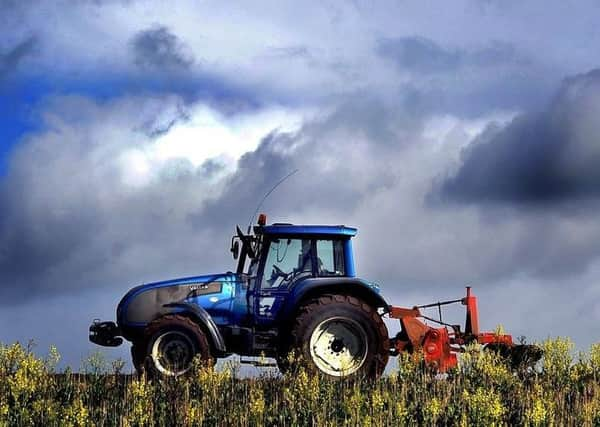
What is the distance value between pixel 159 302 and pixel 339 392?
Result: 371cm

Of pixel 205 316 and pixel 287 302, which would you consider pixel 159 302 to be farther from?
pixel 287 302

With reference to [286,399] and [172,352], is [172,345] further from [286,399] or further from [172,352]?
[286,399]

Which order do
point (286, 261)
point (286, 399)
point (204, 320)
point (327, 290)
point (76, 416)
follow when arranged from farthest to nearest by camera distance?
1. point (286, 261)
2. point (327, 290)
3. point (204, 320)
4. point (286, 399)
5. point (76, 416)

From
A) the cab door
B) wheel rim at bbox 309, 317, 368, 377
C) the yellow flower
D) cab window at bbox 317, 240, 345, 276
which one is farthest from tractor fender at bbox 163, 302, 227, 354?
the yellow flower

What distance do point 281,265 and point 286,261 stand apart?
105 mm

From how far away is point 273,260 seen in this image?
53.0 feet

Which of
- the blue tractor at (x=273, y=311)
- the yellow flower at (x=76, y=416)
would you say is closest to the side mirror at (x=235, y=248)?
the blue tractor at (x=273, y=311)

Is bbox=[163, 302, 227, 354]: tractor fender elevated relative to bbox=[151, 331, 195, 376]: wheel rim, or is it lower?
elevated

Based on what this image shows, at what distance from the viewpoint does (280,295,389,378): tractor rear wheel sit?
1531cm

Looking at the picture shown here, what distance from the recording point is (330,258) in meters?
16.2

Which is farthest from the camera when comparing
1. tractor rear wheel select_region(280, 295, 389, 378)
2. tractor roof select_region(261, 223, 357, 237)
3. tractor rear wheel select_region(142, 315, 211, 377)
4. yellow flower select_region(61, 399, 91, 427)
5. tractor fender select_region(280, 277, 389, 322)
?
tractor roof select_region(261, 223, 357, 237)

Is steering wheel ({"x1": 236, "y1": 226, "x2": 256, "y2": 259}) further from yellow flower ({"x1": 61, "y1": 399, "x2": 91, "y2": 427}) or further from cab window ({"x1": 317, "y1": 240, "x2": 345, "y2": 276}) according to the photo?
yellow flower ({"x1": 61, "y1": 399, "x2": 91, "y2": 427})

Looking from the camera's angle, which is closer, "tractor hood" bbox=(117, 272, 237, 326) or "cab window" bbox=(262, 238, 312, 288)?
"cab window" bbox=(262, 238, 312, 288)

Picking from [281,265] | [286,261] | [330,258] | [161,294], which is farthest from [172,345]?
[330,258]
